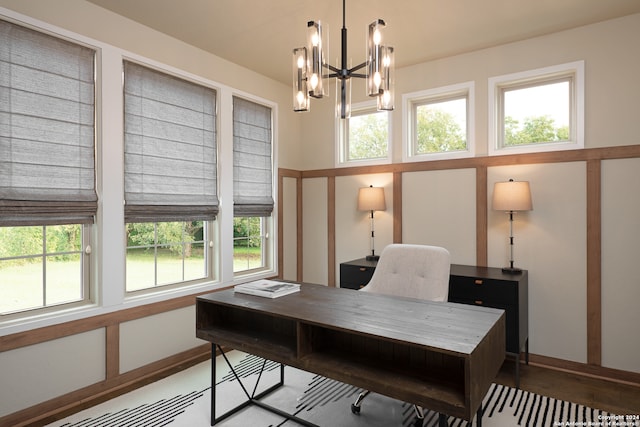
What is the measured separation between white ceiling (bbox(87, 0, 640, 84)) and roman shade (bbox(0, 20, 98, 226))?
560mm

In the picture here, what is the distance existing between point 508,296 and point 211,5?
3177 mm

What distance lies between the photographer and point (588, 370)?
313 centimetres

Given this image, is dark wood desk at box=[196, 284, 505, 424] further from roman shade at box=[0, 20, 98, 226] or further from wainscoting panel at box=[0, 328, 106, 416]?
roman shade at box=[0, 20, 98, 226]

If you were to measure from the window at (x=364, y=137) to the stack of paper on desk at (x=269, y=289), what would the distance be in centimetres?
212

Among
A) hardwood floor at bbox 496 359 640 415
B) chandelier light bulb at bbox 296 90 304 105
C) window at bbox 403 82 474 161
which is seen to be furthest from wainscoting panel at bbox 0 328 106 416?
window at bbox 403 82 474 161

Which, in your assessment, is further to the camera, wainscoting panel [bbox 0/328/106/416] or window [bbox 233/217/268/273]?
window [bbox 233/217/268/273]

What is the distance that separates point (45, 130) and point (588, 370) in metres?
4.47

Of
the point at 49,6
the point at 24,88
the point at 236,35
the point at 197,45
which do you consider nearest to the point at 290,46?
the point at 236,35

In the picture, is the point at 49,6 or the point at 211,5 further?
the point at 211,5

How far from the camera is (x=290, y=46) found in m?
3.55

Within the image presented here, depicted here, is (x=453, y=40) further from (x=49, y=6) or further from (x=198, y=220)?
(x=49, y=6)

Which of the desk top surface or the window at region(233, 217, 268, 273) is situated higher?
the window at region(233, 217, 268, 273)

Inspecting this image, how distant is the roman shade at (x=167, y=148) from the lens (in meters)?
3.08

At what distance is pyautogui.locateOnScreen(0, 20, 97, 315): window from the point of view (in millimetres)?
2418
